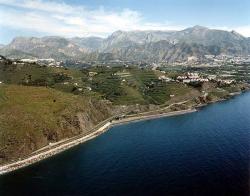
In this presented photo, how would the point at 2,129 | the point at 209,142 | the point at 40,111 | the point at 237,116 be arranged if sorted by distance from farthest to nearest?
the point at 237,116 < the point at 40,111 < the point at 209,142 < the point at 2,129

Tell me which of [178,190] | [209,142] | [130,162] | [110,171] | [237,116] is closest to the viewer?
[178,190]

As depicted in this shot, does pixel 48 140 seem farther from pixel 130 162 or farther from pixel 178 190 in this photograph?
pixel 178 190

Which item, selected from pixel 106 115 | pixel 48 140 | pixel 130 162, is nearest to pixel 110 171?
pixel 130 162

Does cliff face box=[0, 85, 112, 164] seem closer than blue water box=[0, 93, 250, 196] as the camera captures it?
No

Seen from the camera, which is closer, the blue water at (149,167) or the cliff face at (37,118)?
the blue water at (149,167)
